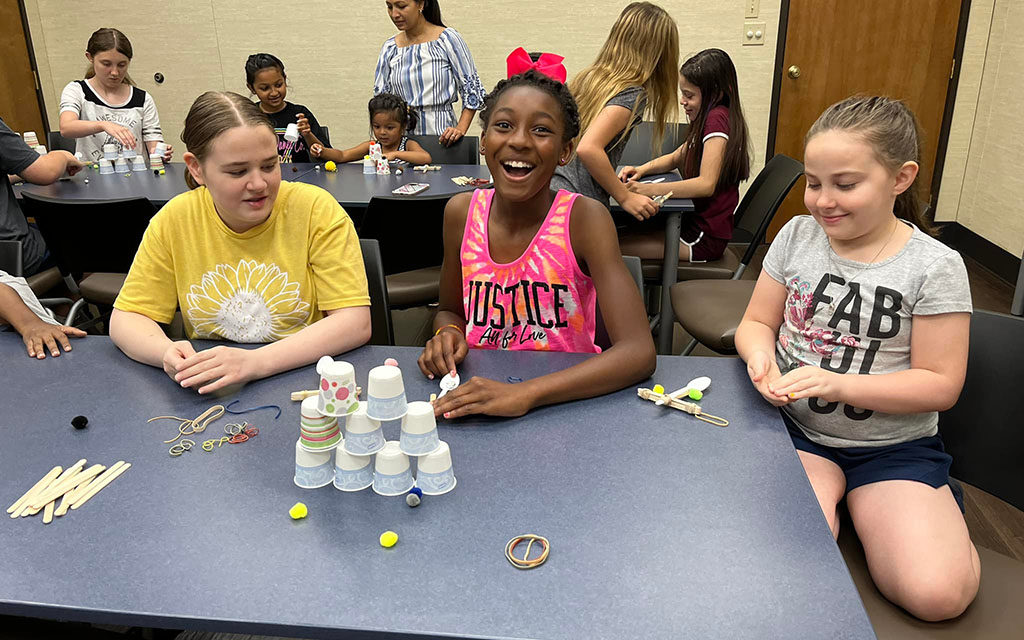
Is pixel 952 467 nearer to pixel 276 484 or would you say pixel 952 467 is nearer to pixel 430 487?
pixel 430 487

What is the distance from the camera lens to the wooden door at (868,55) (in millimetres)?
4605

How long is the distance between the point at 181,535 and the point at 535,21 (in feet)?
15.3

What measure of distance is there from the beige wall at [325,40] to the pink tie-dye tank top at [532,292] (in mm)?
3711

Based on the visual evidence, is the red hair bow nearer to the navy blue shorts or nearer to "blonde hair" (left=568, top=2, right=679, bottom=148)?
"blonde hair" (left=568, top=2, right=679, bottom=148)

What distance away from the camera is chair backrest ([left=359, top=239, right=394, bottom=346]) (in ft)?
5.74

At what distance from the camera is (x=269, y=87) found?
3.80m

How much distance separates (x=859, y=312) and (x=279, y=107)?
3.42 metres

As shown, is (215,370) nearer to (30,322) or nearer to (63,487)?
(63,487)

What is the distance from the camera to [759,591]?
0.81 m

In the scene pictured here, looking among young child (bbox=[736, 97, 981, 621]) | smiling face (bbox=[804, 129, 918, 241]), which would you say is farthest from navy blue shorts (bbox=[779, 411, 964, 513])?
smiling face (bbox=[804, 129, 918, 241])

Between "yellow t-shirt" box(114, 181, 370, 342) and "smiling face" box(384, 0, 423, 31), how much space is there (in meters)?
2.56

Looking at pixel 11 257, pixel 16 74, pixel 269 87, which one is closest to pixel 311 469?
pixel 11 257

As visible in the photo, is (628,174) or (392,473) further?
(628,174)

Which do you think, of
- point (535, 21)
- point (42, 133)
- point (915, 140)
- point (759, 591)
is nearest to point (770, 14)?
point (535, 21)
